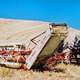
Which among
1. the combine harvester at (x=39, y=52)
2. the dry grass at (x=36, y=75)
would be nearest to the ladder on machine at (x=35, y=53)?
the combine harvester at (x=39, y=52)

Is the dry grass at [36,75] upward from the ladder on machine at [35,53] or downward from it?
downward

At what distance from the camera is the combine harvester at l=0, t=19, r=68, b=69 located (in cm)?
1534

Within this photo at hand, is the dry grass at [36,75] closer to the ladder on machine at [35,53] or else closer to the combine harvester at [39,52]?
the ladder on machine at [35,53]

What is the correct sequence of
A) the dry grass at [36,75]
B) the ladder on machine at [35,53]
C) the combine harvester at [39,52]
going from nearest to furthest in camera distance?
the dry grass at [36,75] → the combine harvester at [39,52] → the ladder on machine at [35,53]

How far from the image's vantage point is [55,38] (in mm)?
15562

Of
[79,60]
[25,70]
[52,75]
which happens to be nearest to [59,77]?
[52,75]

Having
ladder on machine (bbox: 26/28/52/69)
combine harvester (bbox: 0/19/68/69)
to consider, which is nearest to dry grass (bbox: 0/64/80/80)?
ladder on machine (bbox: 26/28/52/69)

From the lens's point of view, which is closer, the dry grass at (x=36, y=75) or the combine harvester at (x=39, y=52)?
the dry grass at (x=36, y=75)

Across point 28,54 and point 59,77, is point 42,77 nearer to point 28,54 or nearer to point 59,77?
point 59,77

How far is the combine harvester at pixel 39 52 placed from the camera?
15.3m

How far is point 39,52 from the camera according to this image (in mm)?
15672

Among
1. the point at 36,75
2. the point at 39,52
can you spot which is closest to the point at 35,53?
the point at 39,52

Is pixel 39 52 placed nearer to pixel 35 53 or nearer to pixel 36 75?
pixel 35 53

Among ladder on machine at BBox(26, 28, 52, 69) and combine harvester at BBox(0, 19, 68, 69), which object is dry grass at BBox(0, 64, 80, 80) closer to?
ladder on machine at BBox(26, 28, 52, 69)
